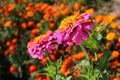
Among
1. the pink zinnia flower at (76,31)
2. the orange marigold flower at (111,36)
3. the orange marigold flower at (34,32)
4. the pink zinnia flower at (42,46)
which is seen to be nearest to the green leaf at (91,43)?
the pink zinnia flower at (42,46)

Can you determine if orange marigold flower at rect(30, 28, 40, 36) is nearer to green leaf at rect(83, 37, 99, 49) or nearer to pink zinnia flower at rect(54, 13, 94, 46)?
green leaf at rect(83, 37, 99, 49)

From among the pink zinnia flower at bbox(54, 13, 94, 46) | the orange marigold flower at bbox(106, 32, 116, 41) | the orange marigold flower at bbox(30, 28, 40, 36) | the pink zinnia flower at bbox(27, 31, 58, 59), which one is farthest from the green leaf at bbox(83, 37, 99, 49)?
the orange marigold flower at bbox(30, 28, 40, 36)

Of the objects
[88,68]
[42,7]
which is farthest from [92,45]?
[42,7]

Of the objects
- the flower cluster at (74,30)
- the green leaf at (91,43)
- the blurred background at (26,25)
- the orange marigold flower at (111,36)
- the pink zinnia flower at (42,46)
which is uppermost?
the flower cluster at (74,30)

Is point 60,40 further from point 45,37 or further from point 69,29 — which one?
point 45,37

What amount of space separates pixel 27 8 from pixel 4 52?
768mm

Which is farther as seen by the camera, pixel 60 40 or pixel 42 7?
pixel 42 7

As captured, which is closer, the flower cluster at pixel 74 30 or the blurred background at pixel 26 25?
the flower cluster at pixel 74 30

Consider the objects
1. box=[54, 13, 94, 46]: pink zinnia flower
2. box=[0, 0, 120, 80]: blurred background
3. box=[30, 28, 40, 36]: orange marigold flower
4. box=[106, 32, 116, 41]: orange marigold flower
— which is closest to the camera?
box=[54, 13, 94, 46]: pink zinnia flower

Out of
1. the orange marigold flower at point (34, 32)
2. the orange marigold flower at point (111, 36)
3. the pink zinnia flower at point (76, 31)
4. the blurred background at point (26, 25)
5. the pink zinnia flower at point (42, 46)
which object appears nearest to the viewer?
the pink zinnia flower at point (76, 31)

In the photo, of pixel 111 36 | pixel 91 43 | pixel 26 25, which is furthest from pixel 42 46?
pixel 26 25

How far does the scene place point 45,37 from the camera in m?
2.38

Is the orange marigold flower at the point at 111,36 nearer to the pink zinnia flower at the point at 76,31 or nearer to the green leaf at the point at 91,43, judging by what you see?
the green leaf at the point at 91,43

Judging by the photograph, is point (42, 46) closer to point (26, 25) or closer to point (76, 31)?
point (76, 31)
